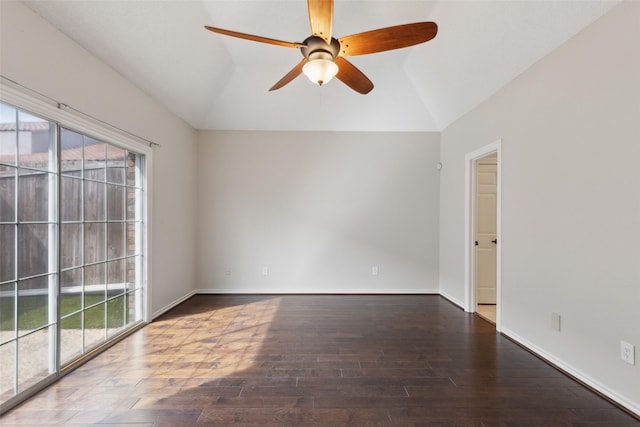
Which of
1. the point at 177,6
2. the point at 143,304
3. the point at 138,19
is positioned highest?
the point at 177,6

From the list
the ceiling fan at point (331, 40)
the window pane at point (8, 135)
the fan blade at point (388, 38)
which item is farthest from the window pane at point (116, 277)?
the fan blade at point (388, 38)

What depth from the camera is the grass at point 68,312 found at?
5.98ft

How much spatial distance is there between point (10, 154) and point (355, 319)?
10.6ft

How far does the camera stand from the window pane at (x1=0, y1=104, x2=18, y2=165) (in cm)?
177

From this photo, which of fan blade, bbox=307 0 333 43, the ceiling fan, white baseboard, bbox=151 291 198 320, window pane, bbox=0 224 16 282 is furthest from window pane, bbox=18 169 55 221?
fan blade, bbox=307 0 333 43

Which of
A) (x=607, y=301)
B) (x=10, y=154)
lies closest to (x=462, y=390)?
(x=607, y=301)

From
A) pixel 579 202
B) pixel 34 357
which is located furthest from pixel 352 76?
pixel 34 357

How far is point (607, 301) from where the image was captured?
1926mm

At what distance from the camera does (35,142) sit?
1.98m

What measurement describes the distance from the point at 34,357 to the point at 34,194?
111cm

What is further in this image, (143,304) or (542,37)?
(143,304)

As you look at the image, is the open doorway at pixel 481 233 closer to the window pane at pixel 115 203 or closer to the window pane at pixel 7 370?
the window pane at pixel 115 203

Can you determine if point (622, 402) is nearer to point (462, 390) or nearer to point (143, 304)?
point (462, 390)

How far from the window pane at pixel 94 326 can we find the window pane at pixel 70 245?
47 cm
